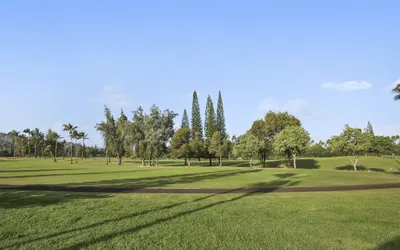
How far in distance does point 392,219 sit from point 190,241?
7033 millimetres

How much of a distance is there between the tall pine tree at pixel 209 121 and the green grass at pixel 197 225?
78276 millimetres

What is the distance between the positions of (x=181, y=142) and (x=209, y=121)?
51.4 ft

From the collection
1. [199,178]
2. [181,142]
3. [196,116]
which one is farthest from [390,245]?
[196,116]

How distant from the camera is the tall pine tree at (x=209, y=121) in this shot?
9055 centimetres

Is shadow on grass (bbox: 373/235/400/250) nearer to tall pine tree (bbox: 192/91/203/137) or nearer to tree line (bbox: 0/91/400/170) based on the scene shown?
tree line (bbox: 0/91/400/170)

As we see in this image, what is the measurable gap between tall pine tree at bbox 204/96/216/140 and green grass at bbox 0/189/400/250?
78.3 meters

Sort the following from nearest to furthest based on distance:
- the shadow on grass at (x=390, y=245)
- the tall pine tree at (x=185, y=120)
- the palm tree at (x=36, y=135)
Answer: the shadow on grass at (x=390, y=245) → the tall pine tree at (x=185, y=120) → the palm tree at (x=36, y=135)

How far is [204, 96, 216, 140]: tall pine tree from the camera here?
90550 mm

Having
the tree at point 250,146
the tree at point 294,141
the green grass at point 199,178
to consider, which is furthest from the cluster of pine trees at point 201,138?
the green grass at point 199,178

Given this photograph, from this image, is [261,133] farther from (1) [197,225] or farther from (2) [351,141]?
(1) [197,225]

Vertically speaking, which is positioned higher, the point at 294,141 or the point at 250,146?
the point at 294,141

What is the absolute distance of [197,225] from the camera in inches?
328

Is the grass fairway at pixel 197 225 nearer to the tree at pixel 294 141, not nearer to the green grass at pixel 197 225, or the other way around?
the green grass at pixel 197 225

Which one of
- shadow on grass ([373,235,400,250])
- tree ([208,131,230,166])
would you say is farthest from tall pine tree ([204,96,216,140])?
shadow on grass ([373,235,400,250])
